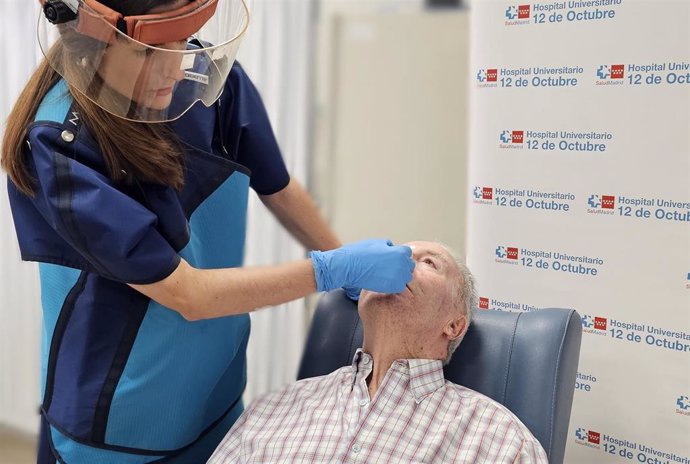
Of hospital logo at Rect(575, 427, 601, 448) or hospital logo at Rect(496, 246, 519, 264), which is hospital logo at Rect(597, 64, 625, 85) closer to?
hospital logo at Rect(496, 246, 519, 264)

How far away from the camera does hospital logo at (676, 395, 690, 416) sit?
187cm

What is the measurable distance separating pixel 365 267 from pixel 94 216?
0.54 meters

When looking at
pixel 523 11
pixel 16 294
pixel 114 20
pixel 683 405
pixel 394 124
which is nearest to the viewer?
pixel 114 20

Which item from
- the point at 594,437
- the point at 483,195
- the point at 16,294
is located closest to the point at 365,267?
the point at 483,195

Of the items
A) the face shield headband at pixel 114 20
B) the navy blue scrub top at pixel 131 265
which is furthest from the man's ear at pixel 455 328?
the face shield headband at pixel 114 20

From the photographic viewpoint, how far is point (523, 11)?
6.64 ft

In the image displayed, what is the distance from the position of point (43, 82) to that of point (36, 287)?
6.37 feet

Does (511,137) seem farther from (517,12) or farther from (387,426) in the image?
(387,426)

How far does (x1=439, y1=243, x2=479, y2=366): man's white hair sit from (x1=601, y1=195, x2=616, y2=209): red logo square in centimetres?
50

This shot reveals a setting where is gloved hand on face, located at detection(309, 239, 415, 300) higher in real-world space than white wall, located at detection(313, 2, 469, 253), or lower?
lower

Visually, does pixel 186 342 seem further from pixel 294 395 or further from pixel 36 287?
pixel 36 287

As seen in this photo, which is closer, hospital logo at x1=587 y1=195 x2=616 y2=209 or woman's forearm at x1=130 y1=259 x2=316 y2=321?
woman's forearm at x1=130 y1=259 x2=316 y2=321

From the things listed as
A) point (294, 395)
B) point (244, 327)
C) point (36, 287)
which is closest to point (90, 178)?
point (244, 327)

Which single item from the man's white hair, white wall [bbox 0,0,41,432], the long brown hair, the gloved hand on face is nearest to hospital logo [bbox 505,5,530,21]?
the man's white hair
